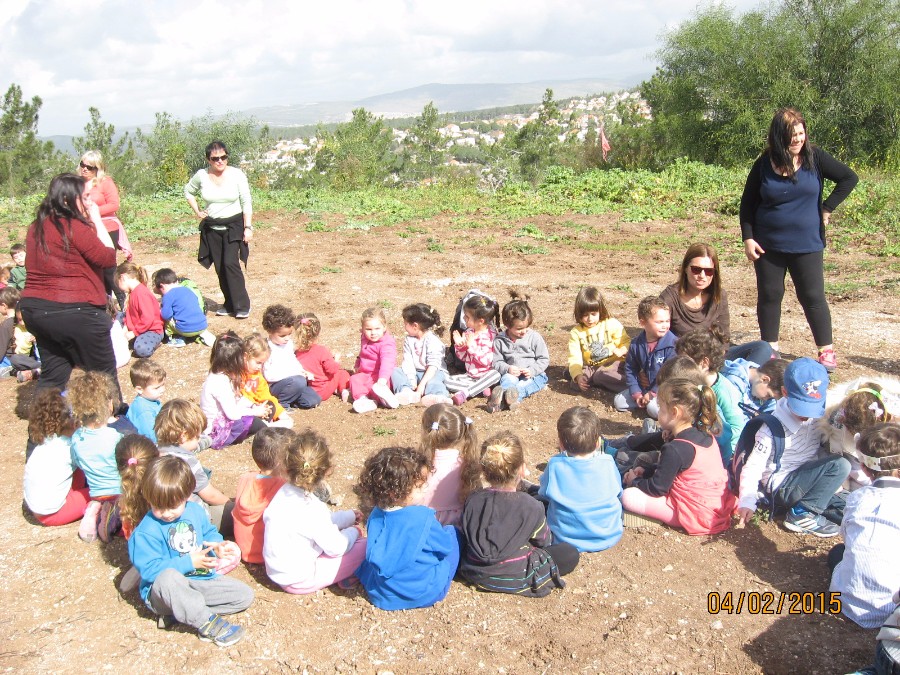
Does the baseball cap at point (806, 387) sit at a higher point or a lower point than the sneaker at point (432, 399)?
higher

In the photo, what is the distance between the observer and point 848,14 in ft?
71.1

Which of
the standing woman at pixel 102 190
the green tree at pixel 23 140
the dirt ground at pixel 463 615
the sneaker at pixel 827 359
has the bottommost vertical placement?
the dirt ground at pixel 463 615

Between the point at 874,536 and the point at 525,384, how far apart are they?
11.0 feet

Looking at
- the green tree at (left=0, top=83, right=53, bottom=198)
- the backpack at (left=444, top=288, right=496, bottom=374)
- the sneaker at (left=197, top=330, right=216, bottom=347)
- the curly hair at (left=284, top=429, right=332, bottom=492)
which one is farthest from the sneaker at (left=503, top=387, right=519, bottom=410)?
the green tree at (left=0, top=83, right=53, bottom=198)

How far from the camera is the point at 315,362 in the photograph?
6449mm

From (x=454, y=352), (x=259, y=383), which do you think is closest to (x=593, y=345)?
(x=454, y=352)

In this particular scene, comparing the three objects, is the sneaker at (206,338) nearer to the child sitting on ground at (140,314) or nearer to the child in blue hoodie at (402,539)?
the child sitting on ground at (140,314)

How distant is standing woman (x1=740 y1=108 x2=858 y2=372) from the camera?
5.85 meters

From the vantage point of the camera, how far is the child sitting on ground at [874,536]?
3152 mm

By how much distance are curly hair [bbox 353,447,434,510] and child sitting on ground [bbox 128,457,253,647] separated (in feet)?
2.73

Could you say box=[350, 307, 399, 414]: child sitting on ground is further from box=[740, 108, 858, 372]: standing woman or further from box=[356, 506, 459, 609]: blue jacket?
box=[740, 108, 858, 372]: standing woman

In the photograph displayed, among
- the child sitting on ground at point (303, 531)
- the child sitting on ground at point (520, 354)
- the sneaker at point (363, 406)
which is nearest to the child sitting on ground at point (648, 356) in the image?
the child sitting on ground at point (520, 354)

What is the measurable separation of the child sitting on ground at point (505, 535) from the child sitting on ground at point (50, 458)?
97.3 inches
